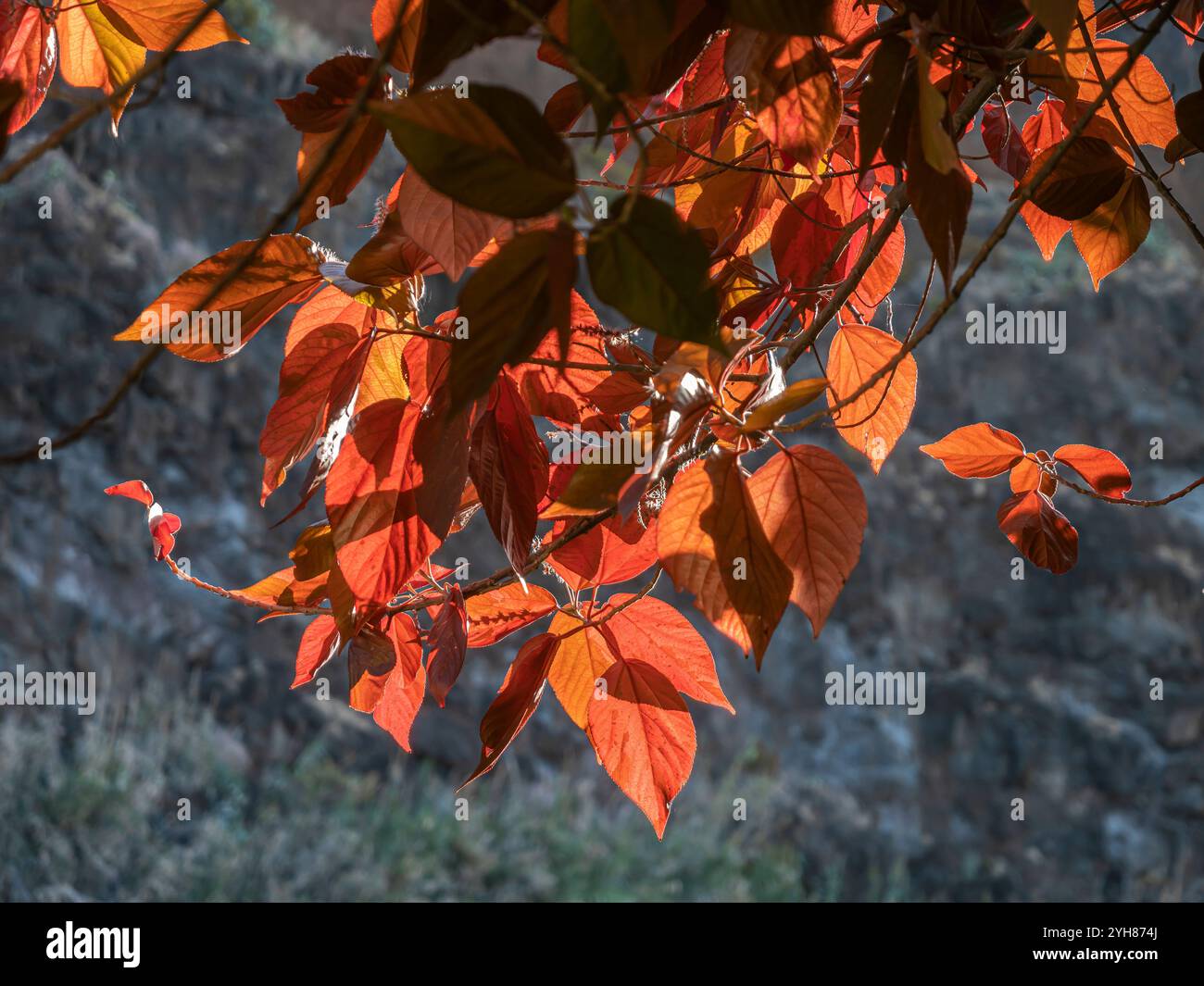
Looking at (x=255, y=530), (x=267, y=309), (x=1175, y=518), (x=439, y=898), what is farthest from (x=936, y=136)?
(x=1175, y=518)

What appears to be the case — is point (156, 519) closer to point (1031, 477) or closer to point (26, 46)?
point (26, 46)

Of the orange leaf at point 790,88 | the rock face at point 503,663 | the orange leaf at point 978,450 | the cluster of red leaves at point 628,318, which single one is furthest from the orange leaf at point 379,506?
the rock face at point 503,663

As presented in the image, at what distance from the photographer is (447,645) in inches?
12.9

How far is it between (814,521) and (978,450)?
18 centimetres

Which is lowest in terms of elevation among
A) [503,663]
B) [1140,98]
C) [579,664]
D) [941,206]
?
[503,663]

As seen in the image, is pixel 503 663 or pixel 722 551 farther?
pixel 503 663

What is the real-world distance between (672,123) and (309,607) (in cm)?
23

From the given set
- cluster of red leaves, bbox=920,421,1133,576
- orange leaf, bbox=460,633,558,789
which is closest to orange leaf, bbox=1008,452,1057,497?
cluster of red leaves, bbox=920,421,1133,576

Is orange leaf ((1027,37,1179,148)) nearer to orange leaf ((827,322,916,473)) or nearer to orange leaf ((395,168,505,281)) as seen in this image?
orange leaf ((827,322,916,473))

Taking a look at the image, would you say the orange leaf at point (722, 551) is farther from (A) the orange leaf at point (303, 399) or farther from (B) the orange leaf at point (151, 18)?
(B) the orange leaf at point (151, 18)

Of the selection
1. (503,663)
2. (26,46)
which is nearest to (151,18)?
(26,46)

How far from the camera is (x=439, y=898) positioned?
2.50m

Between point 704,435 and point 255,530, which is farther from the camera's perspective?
point 255,530

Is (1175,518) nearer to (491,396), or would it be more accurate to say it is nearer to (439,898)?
(439,898)
